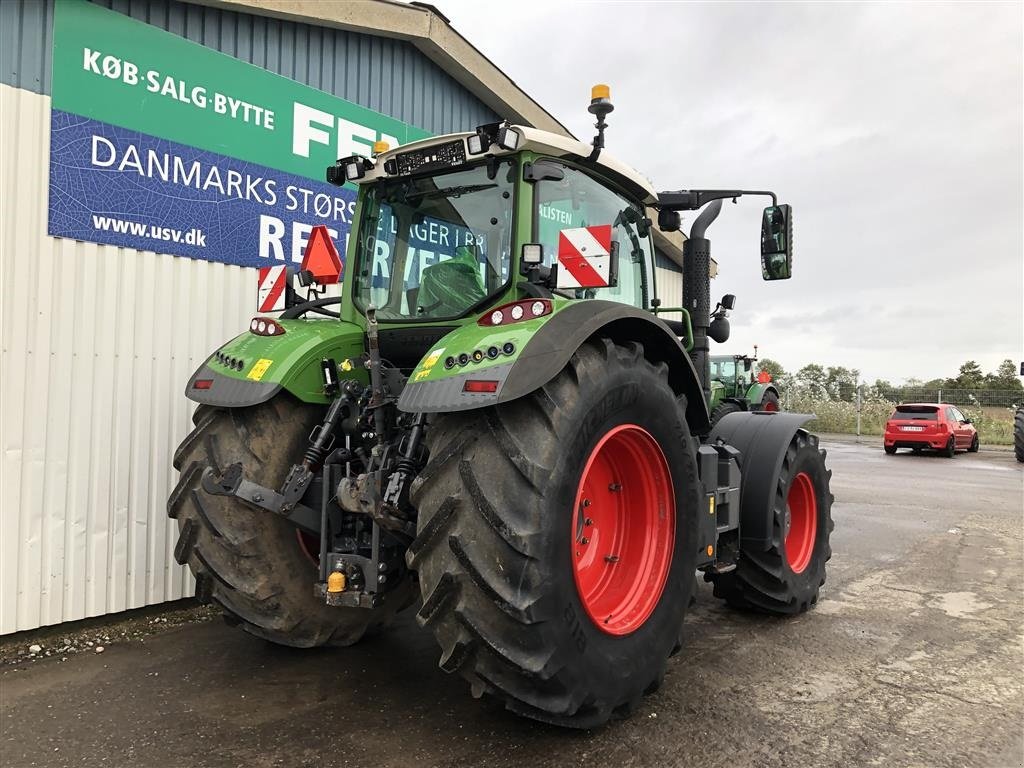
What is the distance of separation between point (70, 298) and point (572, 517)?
3564mm

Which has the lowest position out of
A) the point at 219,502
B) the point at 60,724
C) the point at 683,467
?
the point at 60,724

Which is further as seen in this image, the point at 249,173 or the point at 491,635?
the point at 249,173

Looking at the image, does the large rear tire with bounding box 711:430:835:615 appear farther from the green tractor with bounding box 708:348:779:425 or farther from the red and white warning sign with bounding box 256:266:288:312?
the green tractor with bounding box 708:348:779:425

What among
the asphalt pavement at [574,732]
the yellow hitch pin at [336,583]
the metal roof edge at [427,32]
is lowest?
the asphalt pavement at [574,732]

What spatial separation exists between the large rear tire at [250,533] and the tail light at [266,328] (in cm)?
37

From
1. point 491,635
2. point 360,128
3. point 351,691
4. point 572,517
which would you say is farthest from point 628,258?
point 360,128

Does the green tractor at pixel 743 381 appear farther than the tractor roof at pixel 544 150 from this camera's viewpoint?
Yes

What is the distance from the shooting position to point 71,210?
4516mm

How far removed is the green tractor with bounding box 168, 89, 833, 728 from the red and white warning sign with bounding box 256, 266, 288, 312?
0.11 meters

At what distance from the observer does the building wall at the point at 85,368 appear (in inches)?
168

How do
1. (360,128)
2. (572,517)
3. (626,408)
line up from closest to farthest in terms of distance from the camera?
(572,517) → (626,408) → (360,128)

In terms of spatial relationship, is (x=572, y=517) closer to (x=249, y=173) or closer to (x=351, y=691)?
(x=351, y=691)

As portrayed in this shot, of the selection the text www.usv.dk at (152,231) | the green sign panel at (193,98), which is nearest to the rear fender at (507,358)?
the text www.usv.dk at (152,231)

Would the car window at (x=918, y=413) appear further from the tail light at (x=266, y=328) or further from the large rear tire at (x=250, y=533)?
the tail light at (x=266, y=328)
